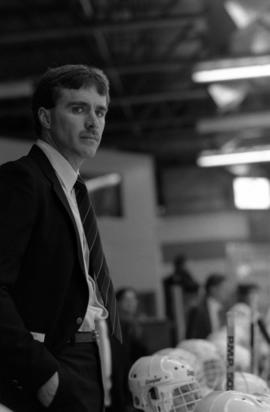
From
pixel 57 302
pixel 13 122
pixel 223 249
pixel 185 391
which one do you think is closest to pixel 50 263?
pixel 57 302

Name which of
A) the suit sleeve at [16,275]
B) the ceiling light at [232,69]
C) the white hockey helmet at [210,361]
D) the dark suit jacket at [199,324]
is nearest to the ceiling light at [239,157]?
the ceiling light at [232,69]

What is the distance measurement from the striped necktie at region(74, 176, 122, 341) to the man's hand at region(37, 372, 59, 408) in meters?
0.35

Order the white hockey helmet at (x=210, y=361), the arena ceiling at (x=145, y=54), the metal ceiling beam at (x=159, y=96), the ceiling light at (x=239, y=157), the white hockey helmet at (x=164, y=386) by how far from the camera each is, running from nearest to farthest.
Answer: the white hockey helmet at (x=164, y=386) < the white hockey helmet at (x=210, y=361) < the arena ceiling at (x=145, y=54) < the metal ceiling beam at (x=159, y=96) < the ceiling light at (x=239, y=157)

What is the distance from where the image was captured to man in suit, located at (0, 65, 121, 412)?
5.99 ft

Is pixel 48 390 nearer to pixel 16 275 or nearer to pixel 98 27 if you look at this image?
pixel 16 275

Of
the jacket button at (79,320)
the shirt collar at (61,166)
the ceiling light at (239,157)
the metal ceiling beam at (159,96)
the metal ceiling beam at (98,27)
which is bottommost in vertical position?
the jacket button at (79,320)

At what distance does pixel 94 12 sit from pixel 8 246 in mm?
6964

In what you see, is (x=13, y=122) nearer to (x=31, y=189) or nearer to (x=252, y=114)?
(x=252, y=114)

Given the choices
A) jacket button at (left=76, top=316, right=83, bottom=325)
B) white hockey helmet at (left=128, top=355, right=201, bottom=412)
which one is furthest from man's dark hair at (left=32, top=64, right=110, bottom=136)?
white hockey helmet at (left=128, top=355, right=201, bottom=412)

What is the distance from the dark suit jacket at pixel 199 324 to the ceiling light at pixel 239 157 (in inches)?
192

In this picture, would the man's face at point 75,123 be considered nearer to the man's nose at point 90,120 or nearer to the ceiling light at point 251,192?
the man's nose at point 90,120

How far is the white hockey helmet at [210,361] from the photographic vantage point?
4.27m

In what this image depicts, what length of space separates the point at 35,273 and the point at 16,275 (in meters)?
0.07

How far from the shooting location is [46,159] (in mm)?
2068
